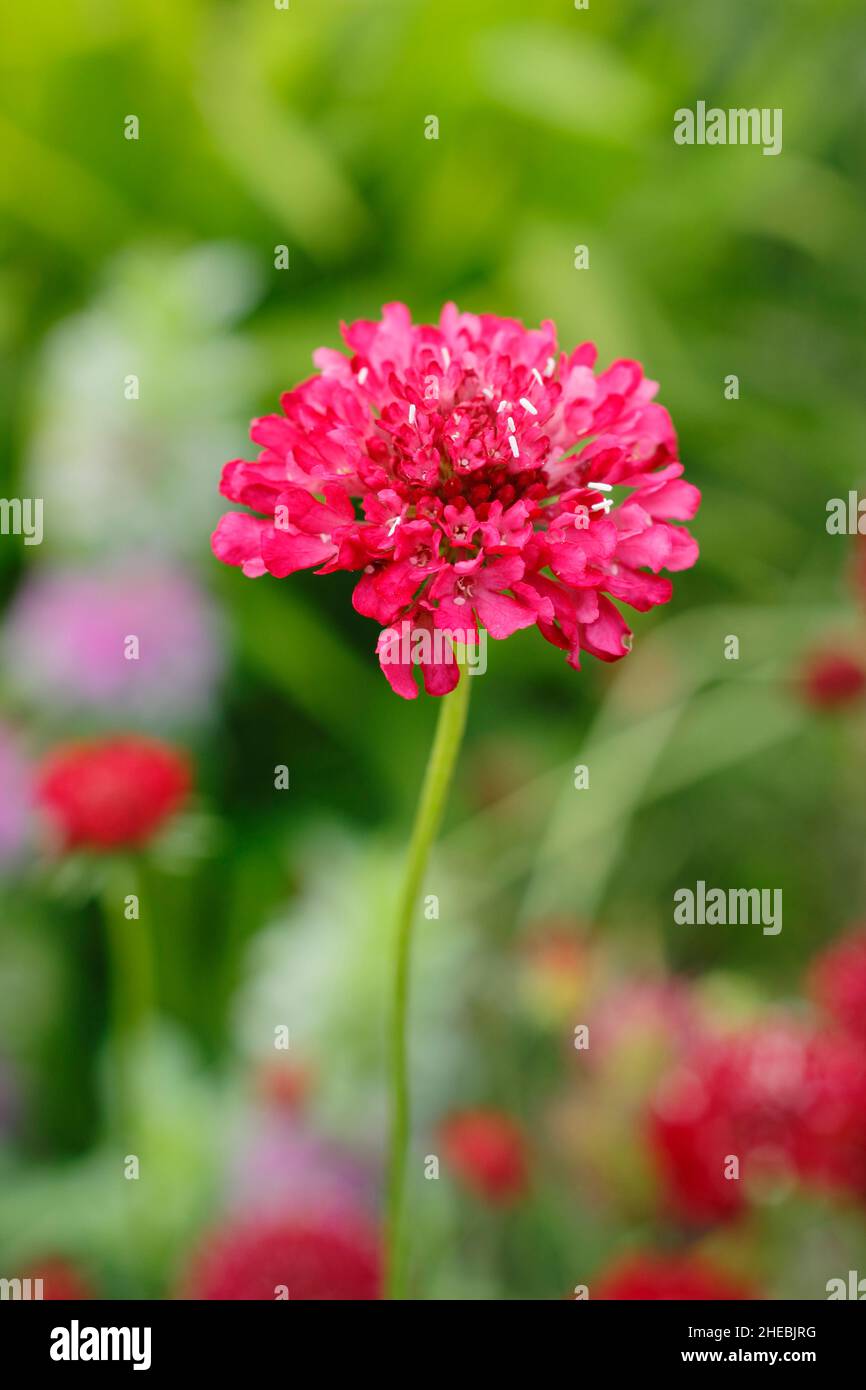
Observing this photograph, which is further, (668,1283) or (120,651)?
(120,651)

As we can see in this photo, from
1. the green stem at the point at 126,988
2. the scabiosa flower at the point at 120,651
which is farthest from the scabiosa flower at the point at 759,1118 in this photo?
the scabiosa flower at the point at 120,651

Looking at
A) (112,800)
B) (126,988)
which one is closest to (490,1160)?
(112,800)

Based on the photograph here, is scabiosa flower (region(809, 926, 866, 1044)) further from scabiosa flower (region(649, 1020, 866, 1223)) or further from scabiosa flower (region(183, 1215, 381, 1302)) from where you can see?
scabiosa flower (region(183, 1215, 381, 1302))

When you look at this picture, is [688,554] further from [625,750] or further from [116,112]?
[116,112]

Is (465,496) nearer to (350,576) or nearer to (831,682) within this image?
(831,682)

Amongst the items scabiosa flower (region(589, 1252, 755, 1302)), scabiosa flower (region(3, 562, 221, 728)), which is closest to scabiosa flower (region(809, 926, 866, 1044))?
scabiosa flower (region(589, 1252, 755, 1302))

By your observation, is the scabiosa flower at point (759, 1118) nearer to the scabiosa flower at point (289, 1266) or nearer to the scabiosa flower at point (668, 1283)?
the scabiosa flower at point (668, 1283)
